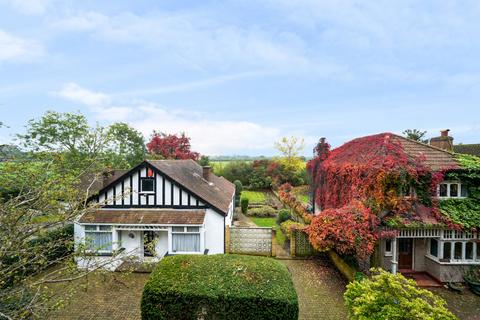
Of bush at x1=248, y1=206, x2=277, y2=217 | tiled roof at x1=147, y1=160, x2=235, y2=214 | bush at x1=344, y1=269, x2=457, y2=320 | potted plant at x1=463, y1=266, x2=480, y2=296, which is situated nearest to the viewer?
bush at x1=344, y1=269, x2=457, y2=320

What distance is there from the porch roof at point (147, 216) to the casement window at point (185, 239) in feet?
1.74

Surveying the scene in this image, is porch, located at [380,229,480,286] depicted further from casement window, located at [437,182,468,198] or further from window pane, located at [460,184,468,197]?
window pane, located at [460,184,468,197]

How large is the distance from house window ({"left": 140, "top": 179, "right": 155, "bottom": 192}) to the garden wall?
17.1 ft

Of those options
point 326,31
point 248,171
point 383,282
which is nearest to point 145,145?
point 248,171

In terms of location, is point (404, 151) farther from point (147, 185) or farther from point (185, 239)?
point (147, 185)

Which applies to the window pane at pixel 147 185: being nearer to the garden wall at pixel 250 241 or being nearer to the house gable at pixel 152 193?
the house gable at pixel 152 193

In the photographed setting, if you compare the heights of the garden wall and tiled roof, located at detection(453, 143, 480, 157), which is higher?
tiled roof, located at detection(453, 143, 480, 157)

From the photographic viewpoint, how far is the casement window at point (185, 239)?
13195mm

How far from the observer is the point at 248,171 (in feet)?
141

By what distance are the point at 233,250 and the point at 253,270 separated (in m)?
7.04

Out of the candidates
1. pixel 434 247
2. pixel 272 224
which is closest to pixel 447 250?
pixel 434 247

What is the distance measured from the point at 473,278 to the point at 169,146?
3278 centimetres

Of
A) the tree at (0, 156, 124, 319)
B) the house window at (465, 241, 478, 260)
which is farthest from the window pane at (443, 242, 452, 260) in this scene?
the tree at (0, 156, 124, 319)

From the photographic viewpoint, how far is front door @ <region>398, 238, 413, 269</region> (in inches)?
499
